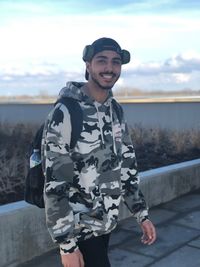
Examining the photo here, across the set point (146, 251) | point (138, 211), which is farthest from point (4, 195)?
point (138, 211)

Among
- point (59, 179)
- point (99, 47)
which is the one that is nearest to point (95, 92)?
point (99, 47)

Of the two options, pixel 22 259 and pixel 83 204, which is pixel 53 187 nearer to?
pixel 83 204

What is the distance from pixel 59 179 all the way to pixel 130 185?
2.00 ft

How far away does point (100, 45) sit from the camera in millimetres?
2498

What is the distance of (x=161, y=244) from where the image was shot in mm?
4973

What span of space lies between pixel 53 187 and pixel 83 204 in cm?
24

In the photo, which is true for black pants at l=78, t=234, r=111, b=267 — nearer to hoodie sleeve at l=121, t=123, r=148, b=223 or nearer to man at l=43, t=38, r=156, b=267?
man at l=43, t=38, r=156, b=267

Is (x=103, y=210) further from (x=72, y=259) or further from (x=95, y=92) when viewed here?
(x=95, y=92)

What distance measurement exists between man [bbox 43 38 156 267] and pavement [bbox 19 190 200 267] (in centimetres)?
202

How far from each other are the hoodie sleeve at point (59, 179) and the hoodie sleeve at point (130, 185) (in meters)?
0.51

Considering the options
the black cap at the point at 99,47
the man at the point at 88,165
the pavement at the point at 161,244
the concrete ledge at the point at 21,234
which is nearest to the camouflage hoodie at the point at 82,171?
the man at the point at 88,165

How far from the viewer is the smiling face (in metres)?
2.48

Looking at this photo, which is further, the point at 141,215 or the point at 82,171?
the point at 141,215

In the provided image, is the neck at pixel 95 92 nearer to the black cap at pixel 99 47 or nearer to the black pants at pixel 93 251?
the black cap at pixel 99 47
